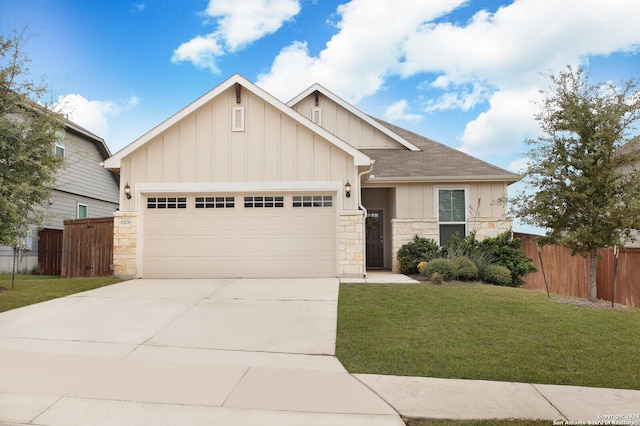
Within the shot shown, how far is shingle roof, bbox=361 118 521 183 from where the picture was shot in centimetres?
1431

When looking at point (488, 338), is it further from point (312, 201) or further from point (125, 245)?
point (125, 245)

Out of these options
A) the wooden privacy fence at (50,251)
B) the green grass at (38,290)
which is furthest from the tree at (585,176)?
Answer: the wooden privacy fence at (50,251)

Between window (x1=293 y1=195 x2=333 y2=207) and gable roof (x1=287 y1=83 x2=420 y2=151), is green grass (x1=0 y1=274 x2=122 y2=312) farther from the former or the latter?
gable roof (x1=287 y1=83 x2=420 y2=151)

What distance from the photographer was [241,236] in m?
12.4

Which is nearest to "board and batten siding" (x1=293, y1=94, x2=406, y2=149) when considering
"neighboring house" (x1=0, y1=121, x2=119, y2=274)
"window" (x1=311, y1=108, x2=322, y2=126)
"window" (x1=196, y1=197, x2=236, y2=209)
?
"window" (x1=311, y1=108, x2=322, y2=126)

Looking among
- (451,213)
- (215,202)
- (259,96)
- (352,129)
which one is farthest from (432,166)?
(215,202)

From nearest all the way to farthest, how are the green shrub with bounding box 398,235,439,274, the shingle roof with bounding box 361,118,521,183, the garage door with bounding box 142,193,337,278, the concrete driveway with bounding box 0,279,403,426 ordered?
the concrete driveway with bounding box 0,279,403,426, the garage door with bounding box 142,193,337,278, the green shrub with bounding box 398,235,439,274, the shingle roof with bounding box 361,118,521,183

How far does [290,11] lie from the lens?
45.7 ft

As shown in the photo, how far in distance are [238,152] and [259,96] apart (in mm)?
1614

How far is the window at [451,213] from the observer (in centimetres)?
1452

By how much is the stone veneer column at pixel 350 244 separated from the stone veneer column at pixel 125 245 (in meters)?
5.55

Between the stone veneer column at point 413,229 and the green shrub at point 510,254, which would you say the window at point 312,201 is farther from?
the green shrub at point 510,254

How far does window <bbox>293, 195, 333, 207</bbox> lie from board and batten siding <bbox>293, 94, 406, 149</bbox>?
536cm

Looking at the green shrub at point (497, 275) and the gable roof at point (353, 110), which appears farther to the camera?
the gable roof at point (353, 110)
